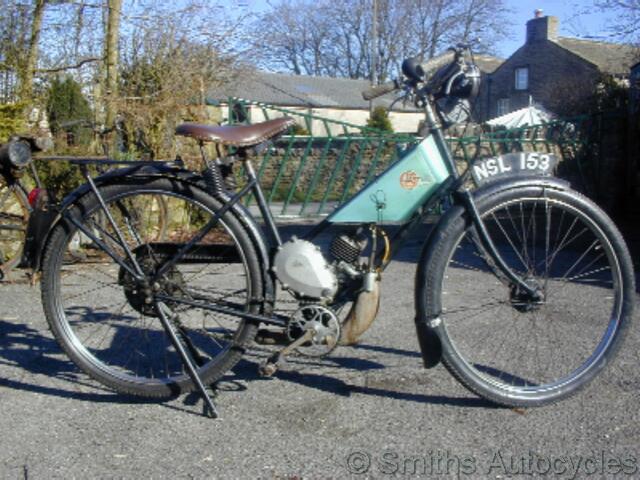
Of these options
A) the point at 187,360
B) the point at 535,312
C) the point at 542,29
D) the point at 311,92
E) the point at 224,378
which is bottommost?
the point at 224,378

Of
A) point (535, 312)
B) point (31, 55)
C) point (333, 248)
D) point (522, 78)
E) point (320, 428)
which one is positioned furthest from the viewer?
point (522, 78)

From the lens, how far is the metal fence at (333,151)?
10836 millimetres

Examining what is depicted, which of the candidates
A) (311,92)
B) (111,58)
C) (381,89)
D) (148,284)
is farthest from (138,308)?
(311,92)

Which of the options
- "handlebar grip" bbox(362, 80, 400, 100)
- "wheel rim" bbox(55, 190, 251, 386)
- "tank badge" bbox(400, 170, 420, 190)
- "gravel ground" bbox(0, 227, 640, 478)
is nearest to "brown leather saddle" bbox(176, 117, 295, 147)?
"wheel rim" bbox(55, 190, 251, 386)

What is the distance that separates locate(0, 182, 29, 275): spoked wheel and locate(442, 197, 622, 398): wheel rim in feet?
11.6

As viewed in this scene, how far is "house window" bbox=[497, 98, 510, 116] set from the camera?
185 ft

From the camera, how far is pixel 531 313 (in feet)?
14.0

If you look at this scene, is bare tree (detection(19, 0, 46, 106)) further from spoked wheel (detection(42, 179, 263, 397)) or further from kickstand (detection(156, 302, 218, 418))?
kickstand (detection(156, 302, 218, 418))

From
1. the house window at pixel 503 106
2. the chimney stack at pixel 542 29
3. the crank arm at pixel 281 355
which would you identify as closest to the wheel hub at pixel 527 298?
the crank arm at pixel 281 355

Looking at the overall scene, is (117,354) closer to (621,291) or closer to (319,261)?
(319,261)

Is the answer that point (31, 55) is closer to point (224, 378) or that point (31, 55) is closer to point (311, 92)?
point (224, 378)

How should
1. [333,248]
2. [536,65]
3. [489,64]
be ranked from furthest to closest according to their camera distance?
1. [489,64]
2. [536,65]
3. [333,248]

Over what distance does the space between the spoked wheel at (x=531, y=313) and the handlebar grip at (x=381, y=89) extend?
0.64 meters

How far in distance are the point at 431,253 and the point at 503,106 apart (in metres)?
55.4
